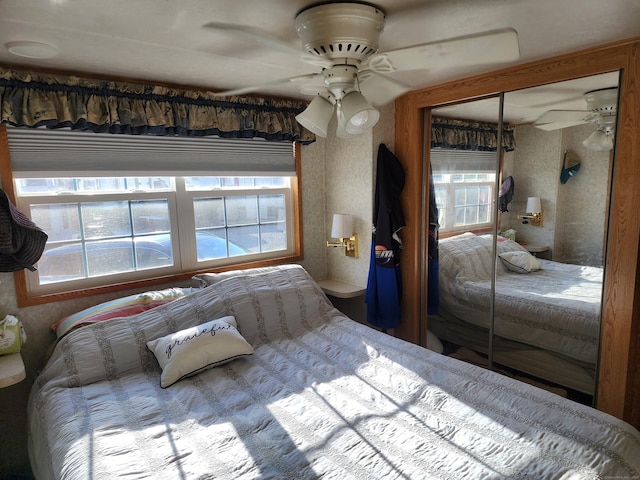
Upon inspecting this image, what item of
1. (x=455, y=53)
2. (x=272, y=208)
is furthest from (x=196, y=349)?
(x=455, y=53)

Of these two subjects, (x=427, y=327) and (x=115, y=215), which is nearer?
(x=115, y=215)

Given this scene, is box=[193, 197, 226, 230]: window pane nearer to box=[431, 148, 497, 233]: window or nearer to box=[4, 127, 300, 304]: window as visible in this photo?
box=[4, 127, 300, 304]: window

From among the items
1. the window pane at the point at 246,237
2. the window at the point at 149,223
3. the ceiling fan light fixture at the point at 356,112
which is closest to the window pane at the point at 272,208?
the window at the point at 149,223

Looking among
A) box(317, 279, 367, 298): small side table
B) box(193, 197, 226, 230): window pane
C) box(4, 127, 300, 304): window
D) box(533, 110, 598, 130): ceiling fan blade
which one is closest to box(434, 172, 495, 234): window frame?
box(533, 110, 598, 130): ceiling fan blade

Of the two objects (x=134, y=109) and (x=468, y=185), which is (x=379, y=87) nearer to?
(x=468, y=185)

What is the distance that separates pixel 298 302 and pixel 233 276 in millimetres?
459

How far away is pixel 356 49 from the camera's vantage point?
1.44 m

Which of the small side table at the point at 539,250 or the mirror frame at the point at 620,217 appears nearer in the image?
the mirror frame at the point at 620,217

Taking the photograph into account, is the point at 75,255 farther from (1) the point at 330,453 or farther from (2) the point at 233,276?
(1) the point at 330,453

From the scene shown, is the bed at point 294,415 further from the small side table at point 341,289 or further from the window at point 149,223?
the small side table at point 341,289

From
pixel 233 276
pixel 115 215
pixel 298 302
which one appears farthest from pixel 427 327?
pixel 115 215

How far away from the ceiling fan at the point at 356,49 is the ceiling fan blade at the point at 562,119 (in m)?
0.97

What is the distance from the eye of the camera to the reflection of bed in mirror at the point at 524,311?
219cm

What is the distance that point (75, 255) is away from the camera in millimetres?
2365
